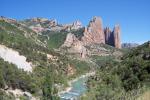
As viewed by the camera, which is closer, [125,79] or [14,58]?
[125,79]

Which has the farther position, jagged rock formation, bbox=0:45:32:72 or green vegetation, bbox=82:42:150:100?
jagged rock formation, bbox=0:45:32:72

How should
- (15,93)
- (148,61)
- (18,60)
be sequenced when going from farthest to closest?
(18,60)
(15,93)
(148,61)

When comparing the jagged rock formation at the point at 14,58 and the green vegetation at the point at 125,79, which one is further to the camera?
the jagged rock formation at the point at 14,58

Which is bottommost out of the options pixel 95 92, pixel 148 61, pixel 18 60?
pixel 95 92

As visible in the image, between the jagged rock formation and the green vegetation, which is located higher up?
the jagged rock formation

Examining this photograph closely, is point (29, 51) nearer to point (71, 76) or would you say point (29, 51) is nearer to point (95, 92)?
point (71, 76)

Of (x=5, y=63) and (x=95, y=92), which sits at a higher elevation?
(x=5, y=63)

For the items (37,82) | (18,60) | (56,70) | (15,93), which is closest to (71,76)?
(56,70)

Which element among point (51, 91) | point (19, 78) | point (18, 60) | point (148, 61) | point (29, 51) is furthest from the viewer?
point (29, 51)

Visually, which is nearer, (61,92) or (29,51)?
(61,92)

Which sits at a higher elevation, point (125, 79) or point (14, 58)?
point (14, 58)

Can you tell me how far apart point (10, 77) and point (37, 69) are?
3182 cm

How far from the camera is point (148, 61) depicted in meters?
89.5

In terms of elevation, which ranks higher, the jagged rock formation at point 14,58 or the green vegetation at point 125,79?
the jagged rock formation at point 14,58
